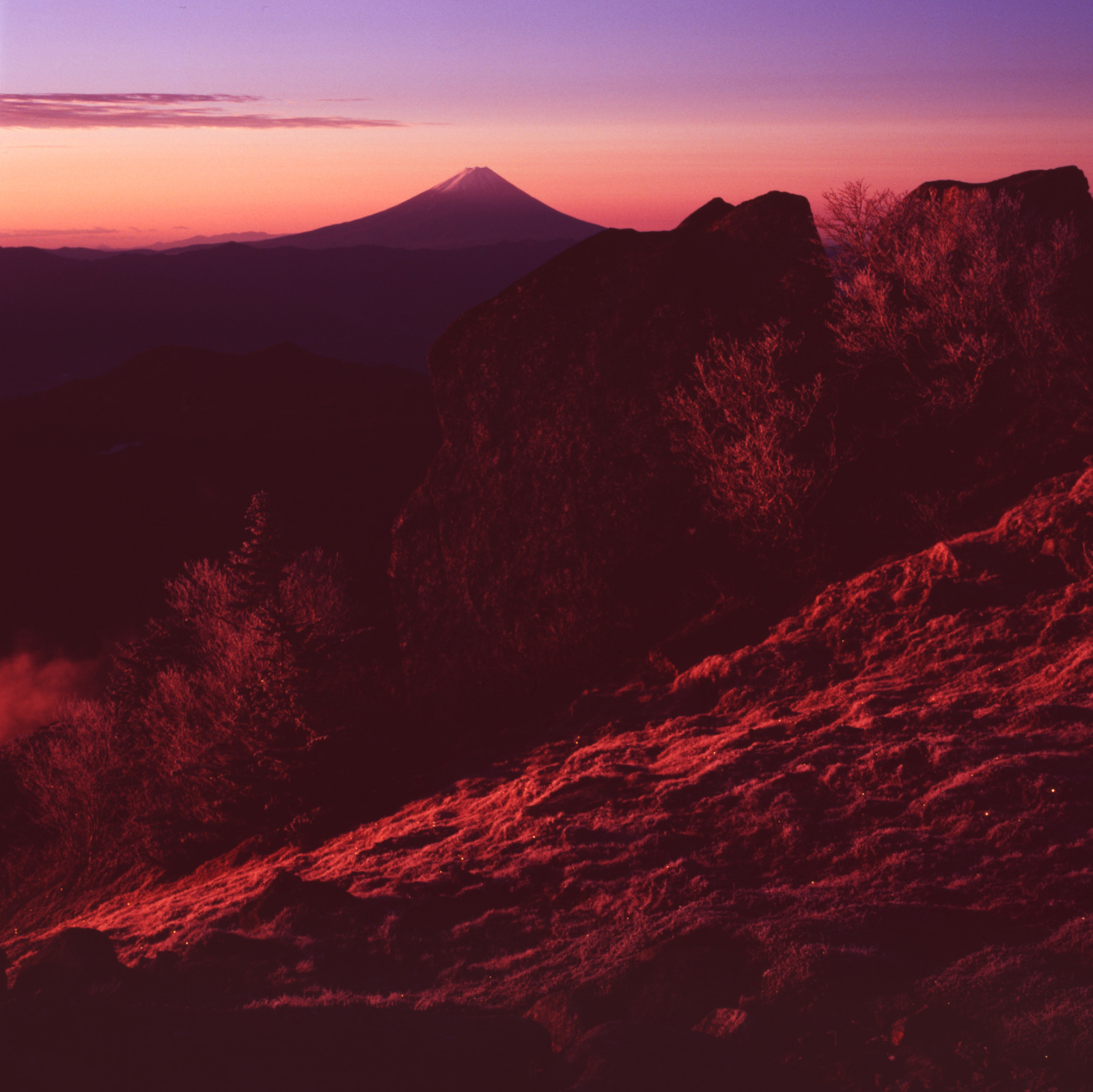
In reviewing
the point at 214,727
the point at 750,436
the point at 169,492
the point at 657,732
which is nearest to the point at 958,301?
the point at 750,436

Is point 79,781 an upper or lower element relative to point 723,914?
lower

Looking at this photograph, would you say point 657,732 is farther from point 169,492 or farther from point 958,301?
point 169,492

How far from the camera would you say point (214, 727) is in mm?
27422

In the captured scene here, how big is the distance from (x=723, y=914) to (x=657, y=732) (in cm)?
723

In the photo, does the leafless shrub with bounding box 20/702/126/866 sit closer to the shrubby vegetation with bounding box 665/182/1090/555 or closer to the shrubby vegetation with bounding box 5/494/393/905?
the shrubby vegetation with bounding box 5/494/393/905

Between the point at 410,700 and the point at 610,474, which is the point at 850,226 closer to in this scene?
the point at 610,474

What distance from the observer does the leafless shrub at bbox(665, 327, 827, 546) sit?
22.2 metres

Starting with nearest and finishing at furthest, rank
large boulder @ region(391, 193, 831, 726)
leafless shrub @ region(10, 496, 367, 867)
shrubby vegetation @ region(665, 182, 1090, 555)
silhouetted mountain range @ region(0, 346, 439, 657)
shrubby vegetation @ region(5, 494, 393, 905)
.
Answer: shrubby vegetation @ region(5, 494, 393, 905)
leafless shrub @ region(10, 496, 367, 867)
shrubby vegetation @ region(665, 182, 1090, 555)
large boulder @ region(391, 193, 831, 726)
silhouetted mountain range @ region(0, 346, 439, 657)

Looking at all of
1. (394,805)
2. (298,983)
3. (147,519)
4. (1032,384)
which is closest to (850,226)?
(1032,384)

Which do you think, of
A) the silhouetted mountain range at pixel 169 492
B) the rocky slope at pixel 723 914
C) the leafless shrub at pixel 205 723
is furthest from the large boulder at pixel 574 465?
the silhouetted mountain range at pixel 169 492

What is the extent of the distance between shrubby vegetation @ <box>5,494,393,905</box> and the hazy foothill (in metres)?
0.15

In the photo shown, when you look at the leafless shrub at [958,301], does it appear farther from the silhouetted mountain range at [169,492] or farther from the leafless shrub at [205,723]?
the silhouetted mountain range at [169,492]

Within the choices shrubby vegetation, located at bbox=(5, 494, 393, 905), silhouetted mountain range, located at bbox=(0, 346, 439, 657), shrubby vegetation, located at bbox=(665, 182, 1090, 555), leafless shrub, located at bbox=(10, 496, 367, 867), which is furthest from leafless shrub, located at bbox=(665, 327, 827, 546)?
silhouetted mountain range, located at bbox=(0, 346, 439, 657)

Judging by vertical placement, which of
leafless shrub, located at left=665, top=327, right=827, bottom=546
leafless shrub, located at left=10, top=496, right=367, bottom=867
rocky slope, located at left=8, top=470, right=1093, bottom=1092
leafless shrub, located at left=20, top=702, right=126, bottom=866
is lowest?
leafless shrub, located at left=20, top=702, right=126, bottom=866
